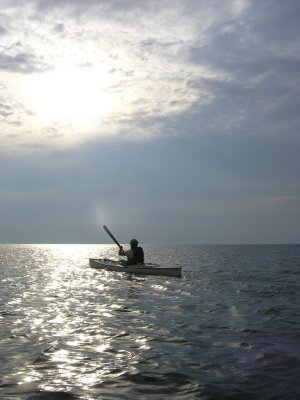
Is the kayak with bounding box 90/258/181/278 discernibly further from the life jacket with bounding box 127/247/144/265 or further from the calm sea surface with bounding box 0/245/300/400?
the calm sea surface with bounding box 0/245/300/400

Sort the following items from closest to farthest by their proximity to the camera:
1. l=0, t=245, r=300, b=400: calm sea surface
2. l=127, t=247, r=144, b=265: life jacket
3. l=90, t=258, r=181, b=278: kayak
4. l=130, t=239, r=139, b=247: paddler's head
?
l=0, t=245, r=300, b=400: calm sea surface < l=130, t=239, r=139, b=247: paddler's head < l=90, t=258, r=181, b=278: kayak < l=127, t=247, r=144, b=265: life jacket

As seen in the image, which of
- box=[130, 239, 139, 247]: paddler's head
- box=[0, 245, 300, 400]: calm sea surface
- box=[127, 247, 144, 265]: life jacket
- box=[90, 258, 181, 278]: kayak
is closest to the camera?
box=[0, 245, 300, 400]: calm sea surface

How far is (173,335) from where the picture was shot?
13398mm

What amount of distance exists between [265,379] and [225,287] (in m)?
19.3

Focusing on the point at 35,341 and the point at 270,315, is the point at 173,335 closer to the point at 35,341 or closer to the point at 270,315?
the point at 35,341

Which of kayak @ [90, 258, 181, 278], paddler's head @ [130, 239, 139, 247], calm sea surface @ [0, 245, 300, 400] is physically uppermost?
paddler's head @ [130, 239, 139, 247]

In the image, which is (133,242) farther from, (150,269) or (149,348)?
(149,348)

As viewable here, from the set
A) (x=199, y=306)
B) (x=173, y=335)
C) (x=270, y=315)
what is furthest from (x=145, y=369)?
(x=199, y=306)

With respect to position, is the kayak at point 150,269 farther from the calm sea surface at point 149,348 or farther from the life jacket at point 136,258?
the calm sea surface at point 149,348

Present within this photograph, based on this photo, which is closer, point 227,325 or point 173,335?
point 173,335

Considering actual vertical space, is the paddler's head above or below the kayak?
above

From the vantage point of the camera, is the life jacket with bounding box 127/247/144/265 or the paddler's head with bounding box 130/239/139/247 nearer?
the paddler's head with bounding box 130/239/139/247

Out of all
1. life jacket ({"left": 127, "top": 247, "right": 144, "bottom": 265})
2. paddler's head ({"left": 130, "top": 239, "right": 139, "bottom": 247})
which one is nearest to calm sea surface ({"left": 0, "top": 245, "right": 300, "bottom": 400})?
paddler's head ({"left": 130, "top": 239, "right": 139, "bottom": 247})

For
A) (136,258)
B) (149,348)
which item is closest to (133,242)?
(136,258)
